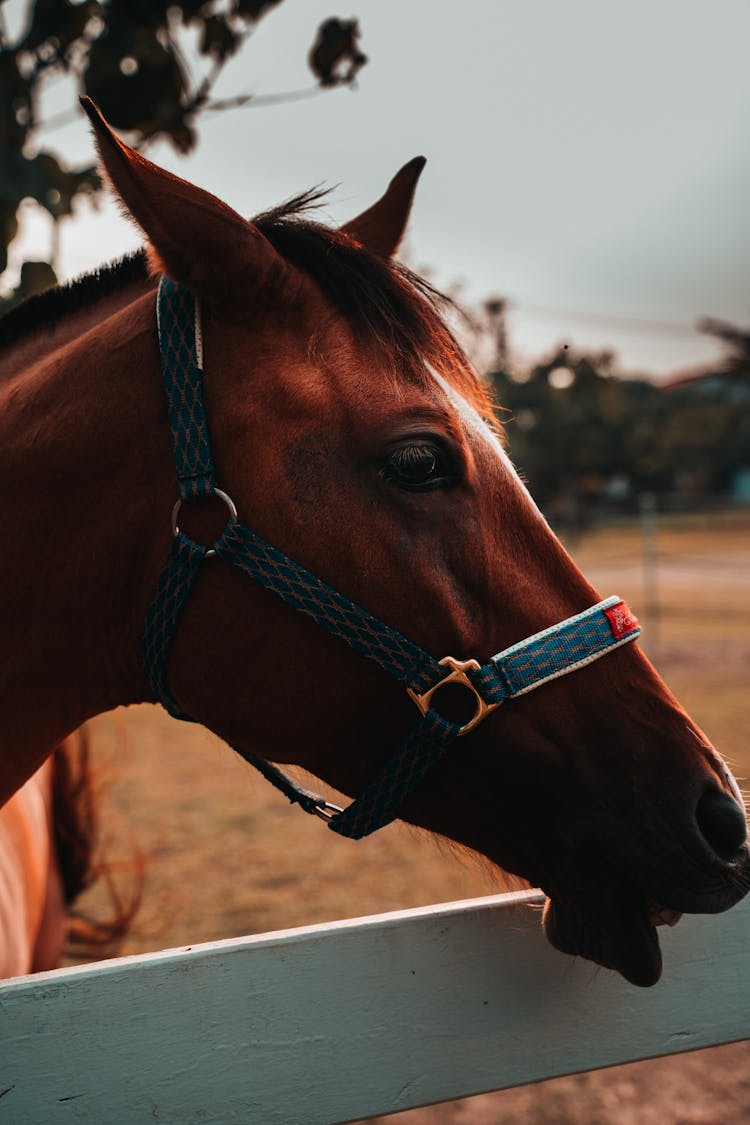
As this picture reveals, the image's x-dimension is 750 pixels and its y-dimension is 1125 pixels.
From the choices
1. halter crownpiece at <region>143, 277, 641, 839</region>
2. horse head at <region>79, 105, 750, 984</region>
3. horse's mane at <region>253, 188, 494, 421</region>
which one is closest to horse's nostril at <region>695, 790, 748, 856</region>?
horse head at <region>79, 105, 750, 984</region>

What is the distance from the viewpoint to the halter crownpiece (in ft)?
4.11

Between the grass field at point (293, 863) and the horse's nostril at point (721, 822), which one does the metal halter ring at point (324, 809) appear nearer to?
the grass field at point (293, 863)

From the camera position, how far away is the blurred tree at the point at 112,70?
88.7 inches

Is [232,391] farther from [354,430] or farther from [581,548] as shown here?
[581,548]

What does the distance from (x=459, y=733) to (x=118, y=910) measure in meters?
2.02

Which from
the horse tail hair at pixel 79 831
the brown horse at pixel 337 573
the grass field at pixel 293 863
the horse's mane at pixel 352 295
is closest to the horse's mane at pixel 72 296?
the horse's mane at pixel 352 295

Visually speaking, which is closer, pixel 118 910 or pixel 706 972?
pixel 706 972

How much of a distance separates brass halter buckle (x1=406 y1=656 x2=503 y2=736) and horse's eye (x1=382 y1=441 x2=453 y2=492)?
0.88ft

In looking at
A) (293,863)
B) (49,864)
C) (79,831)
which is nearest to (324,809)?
(49,864)

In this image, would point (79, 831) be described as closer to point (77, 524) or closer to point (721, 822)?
point (77, 524)

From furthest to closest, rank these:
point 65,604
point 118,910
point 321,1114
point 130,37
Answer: point 118,910
point 130,37
point 65,604
point 321,1114

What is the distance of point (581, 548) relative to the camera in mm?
27703

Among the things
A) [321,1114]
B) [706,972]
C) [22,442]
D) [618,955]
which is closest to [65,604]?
[22,442]

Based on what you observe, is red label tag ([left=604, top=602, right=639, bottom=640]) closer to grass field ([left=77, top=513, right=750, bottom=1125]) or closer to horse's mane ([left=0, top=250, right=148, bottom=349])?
grass field ([left=77, top=513, right=750, bottom=1125])
